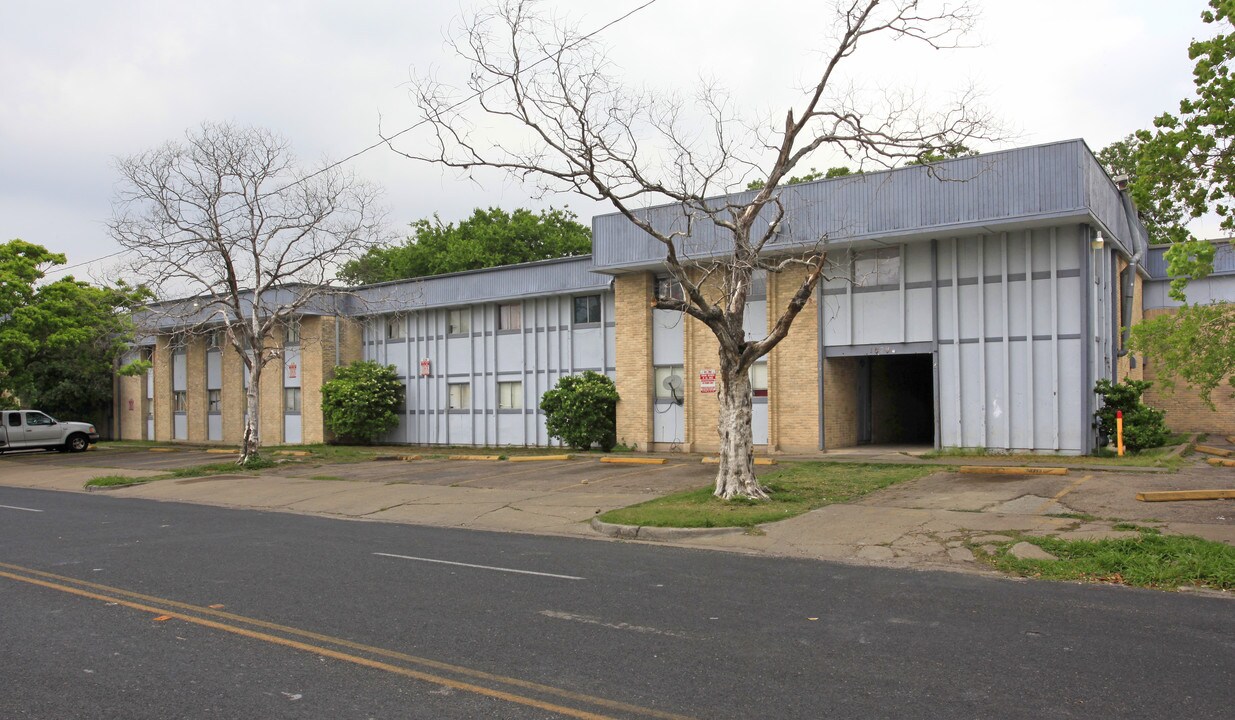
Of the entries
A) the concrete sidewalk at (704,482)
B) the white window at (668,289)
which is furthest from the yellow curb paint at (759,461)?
the white window at (668,289)

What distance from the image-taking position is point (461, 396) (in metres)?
32.2

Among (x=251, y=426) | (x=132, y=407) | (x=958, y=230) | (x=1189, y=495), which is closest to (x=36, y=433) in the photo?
(x=132, y=407)

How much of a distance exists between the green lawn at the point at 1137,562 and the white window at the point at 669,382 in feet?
48.8

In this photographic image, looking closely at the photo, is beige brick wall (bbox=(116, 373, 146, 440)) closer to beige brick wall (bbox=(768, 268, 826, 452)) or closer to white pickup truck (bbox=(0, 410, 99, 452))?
white pickup truck (bbox=(0, 410, 99, 452))

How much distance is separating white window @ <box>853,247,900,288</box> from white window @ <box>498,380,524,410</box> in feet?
41.1

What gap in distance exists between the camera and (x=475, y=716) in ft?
17.4

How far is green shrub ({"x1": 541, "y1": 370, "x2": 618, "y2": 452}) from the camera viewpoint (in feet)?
84.9

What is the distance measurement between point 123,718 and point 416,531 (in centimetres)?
852

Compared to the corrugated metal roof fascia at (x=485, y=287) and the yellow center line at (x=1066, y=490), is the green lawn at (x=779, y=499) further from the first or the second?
the corrugated metal roof fascia at (x=485, y=287)

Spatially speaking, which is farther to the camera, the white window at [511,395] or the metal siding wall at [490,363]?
the white window at [511,395]

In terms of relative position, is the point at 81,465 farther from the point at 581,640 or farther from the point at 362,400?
the point at 581,640

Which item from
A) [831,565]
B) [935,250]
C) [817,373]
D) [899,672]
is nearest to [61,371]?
[817,373]

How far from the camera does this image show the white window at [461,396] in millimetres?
31906

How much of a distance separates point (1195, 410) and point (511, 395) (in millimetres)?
21038
